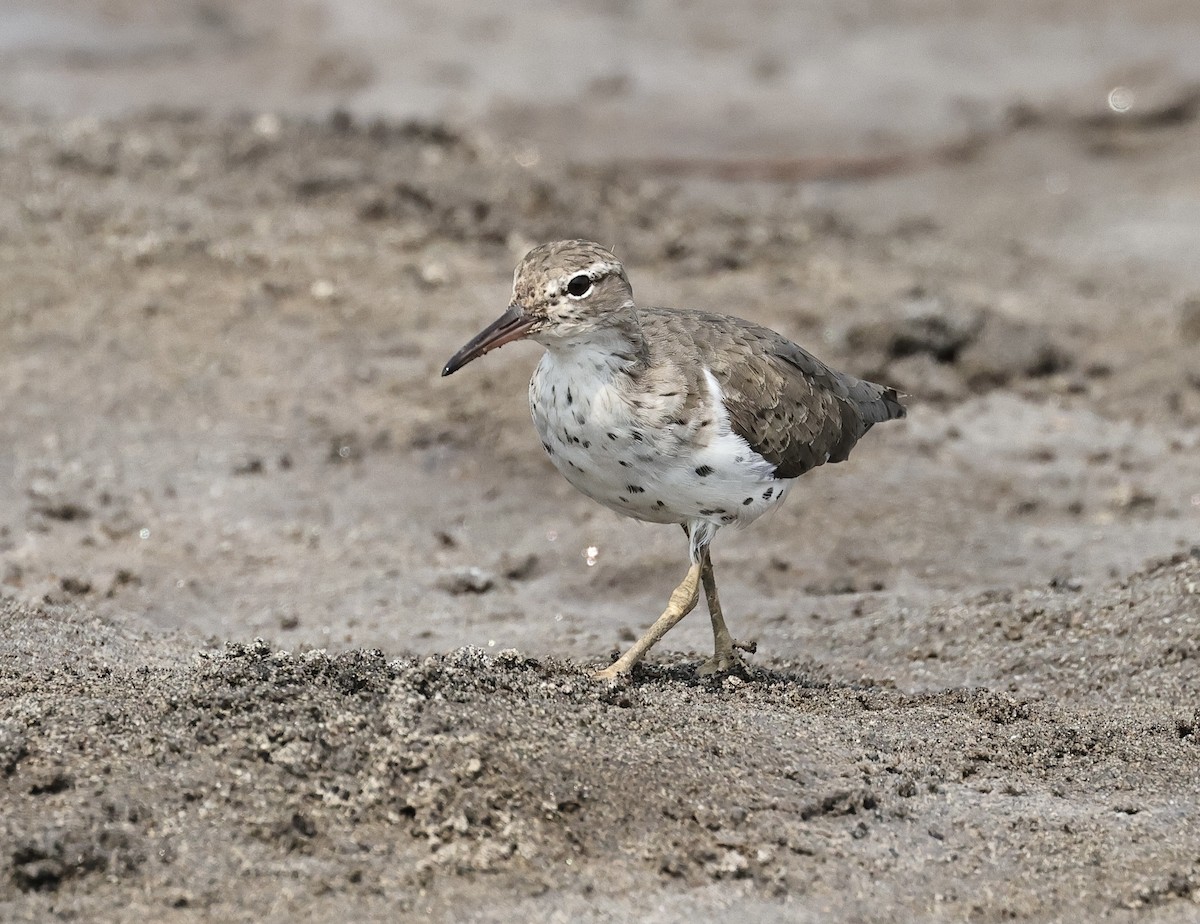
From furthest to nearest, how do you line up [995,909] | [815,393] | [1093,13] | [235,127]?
[1093,13]
[235,127]
[815,393]
[995,909]

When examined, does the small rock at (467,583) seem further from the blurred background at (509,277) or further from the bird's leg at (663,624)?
the bird's leg at (663,624)

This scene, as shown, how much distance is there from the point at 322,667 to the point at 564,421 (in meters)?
1.39

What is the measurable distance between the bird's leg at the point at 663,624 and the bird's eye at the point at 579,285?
1297mm

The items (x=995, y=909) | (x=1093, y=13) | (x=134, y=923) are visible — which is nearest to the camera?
(x=134, y=923)

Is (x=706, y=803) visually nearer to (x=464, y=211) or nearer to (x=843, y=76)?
(x=464, y=211)

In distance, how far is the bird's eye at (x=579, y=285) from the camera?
618cm

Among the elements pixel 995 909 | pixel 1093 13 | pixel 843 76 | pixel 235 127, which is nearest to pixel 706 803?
pixel 995 909

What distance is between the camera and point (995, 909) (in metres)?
4.86

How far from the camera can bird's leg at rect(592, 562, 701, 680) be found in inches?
251

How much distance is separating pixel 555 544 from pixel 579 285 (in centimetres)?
315

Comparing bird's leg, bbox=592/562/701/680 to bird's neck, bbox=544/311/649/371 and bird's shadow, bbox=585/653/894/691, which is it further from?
bird's neck, bbox=544/311/649/371

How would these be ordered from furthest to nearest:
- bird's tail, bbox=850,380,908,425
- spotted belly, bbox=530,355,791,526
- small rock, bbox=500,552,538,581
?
small rock, bbox=500,552,538,581 → bird's tail, bbox=850,380,908,425 → spotted belly, bbox=530,355,791,526

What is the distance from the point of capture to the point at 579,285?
20.3ft

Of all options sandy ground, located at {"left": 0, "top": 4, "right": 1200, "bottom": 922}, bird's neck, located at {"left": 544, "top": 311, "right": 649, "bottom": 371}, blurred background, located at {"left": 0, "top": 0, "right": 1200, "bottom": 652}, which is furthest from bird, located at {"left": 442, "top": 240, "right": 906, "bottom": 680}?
blurred background, located at {"left": 0, "top": 0, "right": 1200, "bottom": 652}
